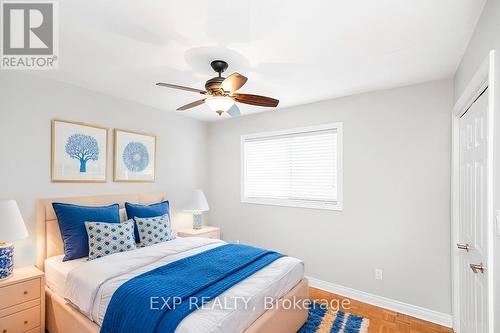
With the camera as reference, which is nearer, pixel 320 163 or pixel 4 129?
pixel 4 129

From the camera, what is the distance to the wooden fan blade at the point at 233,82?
1.87 m

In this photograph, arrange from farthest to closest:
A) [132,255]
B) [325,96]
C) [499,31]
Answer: [325,96], [132,255], [499,31]

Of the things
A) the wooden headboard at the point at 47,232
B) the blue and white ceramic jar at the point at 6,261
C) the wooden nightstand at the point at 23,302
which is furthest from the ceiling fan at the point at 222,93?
Result: the wooden nightstand at the point at 23,302

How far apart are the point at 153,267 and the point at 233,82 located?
1705 mm

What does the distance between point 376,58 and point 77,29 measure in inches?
93.0

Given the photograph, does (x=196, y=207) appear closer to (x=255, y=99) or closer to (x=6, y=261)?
(x=6, y=261)

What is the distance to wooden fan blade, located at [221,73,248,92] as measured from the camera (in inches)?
73.8

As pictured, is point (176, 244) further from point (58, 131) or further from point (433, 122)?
point (433, 122)

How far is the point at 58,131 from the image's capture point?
2.83 m

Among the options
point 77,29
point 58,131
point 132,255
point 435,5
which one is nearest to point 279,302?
point 132,255

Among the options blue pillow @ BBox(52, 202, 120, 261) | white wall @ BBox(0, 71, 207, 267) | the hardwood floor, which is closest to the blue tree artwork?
white wall @ BBox(0, 71, 207, 267)

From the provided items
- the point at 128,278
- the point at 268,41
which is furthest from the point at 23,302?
the point at 268,41

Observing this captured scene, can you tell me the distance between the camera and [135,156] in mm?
3572

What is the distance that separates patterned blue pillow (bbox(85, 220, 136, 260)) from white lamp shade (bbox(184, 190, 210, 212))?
1258 millimetres
